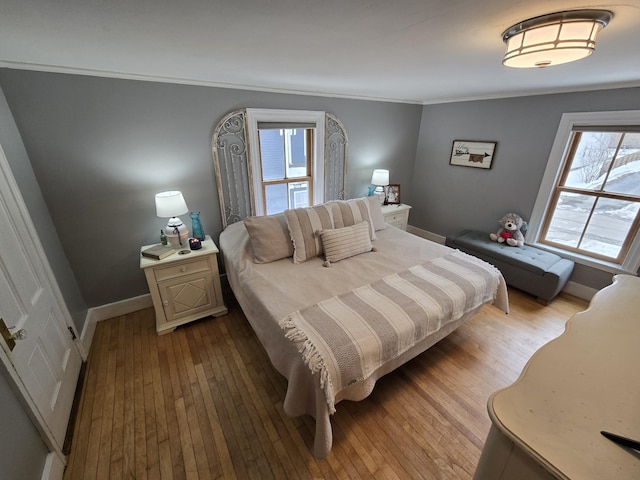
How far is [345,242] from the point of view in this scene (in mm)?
2326

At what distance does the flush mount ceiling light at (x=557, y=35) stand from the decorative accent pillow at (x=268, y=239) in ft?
5.98

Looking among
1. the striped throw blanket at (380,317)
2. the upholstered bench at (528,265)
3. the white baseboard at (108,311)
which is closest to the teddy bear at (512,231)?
the upholstered bench at (528,265)

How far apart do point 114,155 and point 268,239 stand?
1.45m

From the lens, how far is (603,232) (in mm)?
2686

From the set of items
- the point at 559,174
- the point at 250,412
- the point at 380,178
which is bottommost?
the point at 250,412

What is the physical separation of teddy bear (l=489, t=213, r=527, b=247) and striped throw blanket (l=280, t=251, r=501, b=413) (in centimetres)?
131

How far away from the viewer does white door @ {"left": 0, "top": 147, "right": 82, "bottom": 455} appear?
4.23ft

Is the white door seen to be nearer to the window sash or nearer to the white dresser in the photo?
the white dresser

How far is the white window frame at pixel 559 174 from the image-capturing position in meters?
2.39

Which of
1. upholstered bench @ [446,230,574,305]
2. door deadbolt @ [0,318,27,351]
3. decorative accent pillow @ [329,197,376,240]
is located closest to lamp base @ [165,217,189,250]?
door deadbolt @ [0,318,27,351]

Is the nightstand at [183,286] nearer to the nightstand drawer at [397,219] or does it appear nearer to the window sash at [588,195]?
the nightstand drawer at [397,219]

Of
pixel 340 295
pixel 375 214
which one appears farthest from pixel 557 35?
pixel 375 214

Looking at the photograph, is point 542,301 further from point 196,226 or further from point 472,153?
point 196,226

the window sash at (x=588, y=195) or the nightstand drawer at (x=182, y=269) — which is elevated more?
the window sash at (x=588, y=195)
